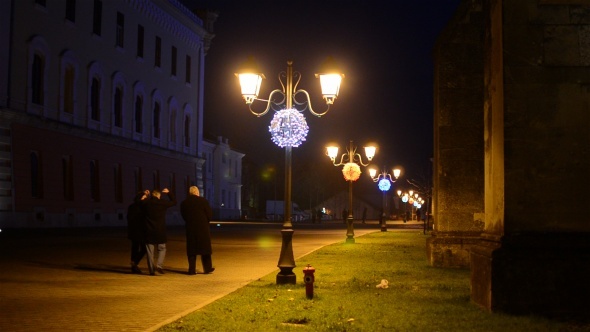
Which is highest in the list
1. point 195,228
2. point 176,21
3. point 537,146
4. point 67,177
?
point 176,21

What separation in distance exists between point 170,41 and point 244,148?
64235 millimetres

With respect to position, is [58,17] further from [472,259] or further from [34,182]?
[472,259]

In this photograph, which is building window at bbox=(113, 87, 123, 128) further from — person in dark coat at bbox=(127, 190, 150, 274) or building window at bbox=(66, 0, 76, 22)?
person in dark coat at bbox=(127, 190, 150, 274)

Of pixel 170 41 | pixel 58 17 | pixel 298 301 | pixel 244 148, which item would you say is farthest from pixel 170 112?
pixel 244 148

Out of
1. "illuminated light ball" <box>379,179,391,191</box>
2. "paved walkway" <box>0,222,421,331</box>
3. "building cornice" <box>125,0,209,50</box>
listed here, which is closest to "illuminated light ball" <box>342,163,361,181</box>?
"paved walkway" <box>0,222,421,331</box>

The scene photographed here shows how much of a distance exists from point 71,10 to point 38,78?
18.9 ft

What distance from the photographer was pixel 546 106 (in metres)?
10.3

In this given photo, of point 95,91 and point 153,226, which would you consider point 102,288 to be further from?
point 95,91

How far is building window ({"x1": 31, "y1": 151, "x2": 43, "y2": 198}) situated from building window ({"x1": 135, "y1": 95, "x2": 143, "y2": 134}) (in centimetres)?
1551

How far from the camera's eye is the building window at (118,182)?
5400cm

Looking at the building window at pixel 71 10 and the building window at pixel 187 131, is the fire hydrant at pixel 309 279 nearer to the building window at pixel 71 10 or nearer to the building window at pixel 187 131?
the building window at pixel 71 10

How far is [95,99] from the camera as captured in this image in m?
52.2

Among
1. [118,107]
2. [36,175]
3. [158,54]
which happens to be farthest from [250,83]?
[158,54]

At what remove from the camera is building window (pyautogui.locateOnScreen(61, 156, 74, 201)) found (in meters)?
46.8
